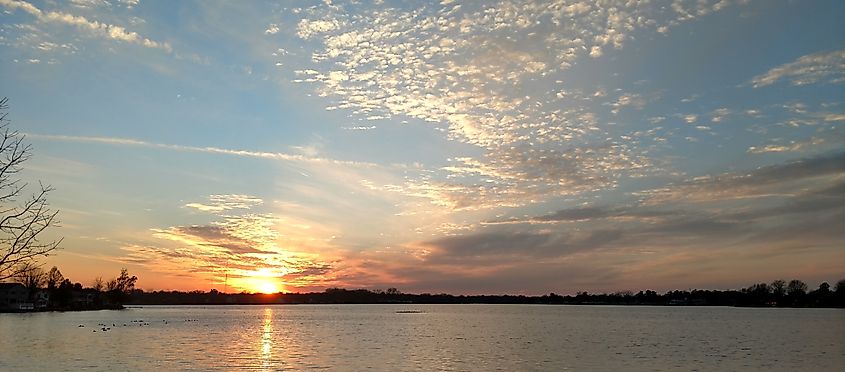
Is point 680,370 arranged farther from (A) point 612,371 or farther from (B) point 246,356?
(B) point 246,356

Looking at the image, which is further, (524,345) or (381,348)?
(524,345)

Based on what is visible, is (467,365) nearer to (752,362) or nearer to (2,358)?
(752,362)

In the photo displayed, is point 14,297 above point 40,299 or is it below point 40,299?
above

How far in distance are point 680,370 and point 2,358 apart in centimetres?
5118

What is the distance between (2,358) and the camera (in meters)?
50.0

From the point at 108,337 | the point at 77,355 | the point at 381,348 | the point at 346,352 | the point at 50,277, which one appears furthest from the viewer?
the point at 50,277

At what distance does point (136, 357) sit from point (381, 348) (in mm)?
22411

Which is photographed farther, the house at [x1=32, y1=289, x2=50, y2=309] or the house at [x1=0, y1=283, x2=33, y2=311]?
the house at [x1=32, y1=289, x2=50, y2=309]

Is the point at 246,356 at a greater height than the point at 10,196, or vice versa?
the point at 10,196

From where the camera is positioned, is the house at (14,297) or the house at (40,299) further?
the house at (40,299)

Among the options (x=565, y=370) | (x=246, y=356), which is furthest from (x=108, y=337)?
(x=565, y=370)

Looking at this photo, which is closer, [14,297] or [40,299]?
[14,297]

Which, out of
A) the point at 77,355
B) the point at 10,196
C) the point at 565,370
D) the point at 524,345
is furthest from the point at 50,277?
the point at 10,196

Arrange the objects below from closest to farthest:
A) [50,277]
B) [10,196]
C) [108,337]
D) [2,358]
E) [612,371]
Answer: [10,196] < [612,371] < [2,358] < [108,337] < [50,277]
